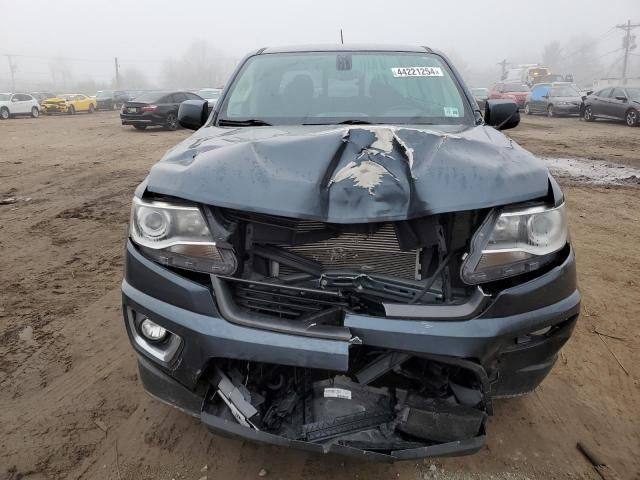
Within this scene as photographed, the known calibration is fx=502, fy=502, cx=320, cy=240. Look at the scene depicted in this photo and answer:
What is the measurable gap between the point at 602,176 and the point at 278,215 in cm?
874

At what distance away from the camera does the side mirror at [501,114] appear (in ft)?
11.5

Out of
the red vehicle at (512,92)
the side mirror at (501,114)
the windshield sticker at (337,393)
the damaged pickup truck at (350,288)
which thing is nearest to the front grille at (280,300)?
the damaged pickup truck at (350,288)

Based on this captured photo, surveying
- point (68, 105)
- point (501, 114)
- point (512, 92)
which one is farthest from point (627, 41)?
point (501, 114)

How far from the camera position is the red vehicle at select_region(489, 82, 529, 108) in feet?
84.8

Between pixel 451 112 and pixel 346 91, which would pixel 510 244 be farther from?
pixel 346 91

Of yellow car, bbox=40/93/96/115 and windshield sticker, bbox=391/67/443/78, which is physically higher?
windshield sticker, bbox=391/67/443/78

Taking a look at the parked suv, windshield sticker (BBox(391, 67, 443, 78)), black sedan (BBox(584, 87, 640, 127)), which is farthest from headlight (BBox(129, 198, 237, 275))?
the parked suv

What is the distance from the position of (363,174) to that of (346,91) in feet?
5.18

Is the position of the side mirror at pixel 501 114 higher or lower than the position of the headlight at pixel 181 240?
higher

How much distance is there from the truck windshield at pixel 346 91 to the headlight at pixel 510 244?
51.3 inches

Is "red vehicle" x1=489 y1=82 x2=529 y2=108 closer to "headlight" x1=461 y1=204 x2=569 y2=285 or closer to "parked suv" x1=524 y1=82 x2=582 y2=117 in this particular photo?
"parked suv" x1=524 y1=82 x2=582 y2=117

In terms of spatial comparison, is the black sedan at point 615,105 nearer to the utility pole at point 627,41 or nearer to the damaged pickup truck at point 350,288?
the damaged pickup truck at point 350,288

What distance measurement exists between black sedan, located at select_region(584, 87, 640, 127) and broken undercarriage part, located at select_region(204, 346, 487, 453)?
19.0 meters

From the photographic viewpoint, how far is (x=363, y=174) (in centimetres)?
194
